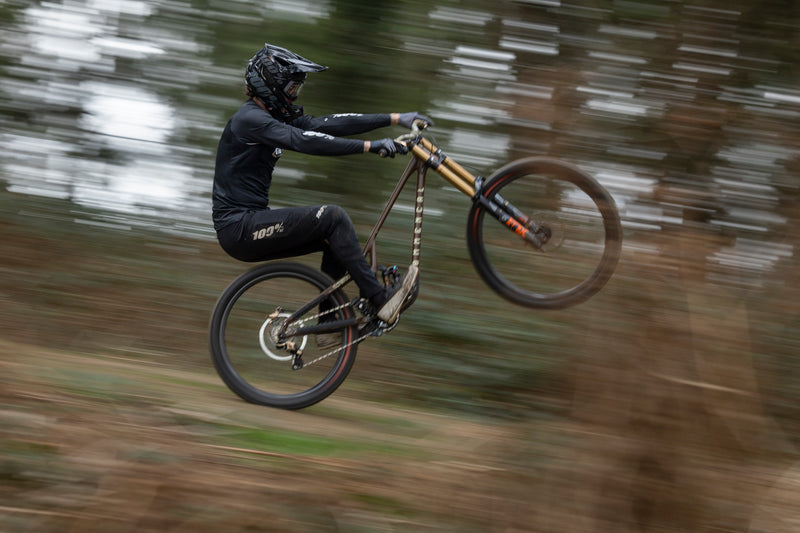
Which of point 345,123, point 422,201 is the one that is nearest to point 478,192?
point 422,201

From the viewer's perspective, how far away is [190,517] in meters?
3.78

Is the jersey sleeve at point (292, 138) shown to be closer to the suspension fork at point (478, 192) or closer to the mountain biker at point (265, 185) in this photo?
the mountain biker at point (265, 185)

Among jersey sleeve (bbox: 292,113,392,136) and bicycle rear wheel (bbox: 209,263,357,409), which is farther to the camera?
bicycle rear wheel (bbox: 209,263,357,409)

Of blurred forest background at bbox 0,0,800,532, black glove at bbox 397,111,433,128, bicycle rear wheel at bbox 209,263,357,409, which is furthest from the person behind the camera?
bicycle rear wheel at bbox 209,263,357,409

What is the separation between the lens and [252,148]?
465 cm

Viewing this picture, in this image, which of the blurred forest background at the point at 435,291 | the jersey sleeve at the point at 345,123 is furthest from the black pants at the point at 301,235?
the blurred forest background at the point at 435,291

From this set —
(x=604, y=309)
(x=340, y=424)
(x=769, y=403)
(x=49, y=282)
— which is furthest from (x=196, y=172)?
(x=769, y=403)

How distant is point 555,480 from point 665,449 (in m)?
0.54

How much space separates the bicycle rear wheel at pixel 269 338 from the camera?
4.78 metres

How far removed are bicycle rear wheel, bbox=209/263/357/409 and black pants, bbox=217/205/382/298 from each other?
16cm

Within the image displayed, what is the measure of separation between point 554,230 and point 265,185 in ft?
5.99

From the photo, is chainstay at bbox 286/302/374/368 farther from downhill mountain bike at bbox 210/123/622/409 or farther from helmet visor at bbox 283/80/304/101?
helmet visor at bbox 283/80/304/101

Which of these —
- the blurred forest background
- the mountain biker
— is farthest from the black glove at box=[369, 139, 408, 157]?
the blurred forest background

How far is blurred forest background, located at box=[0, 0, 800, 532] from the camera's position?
12.1ft
